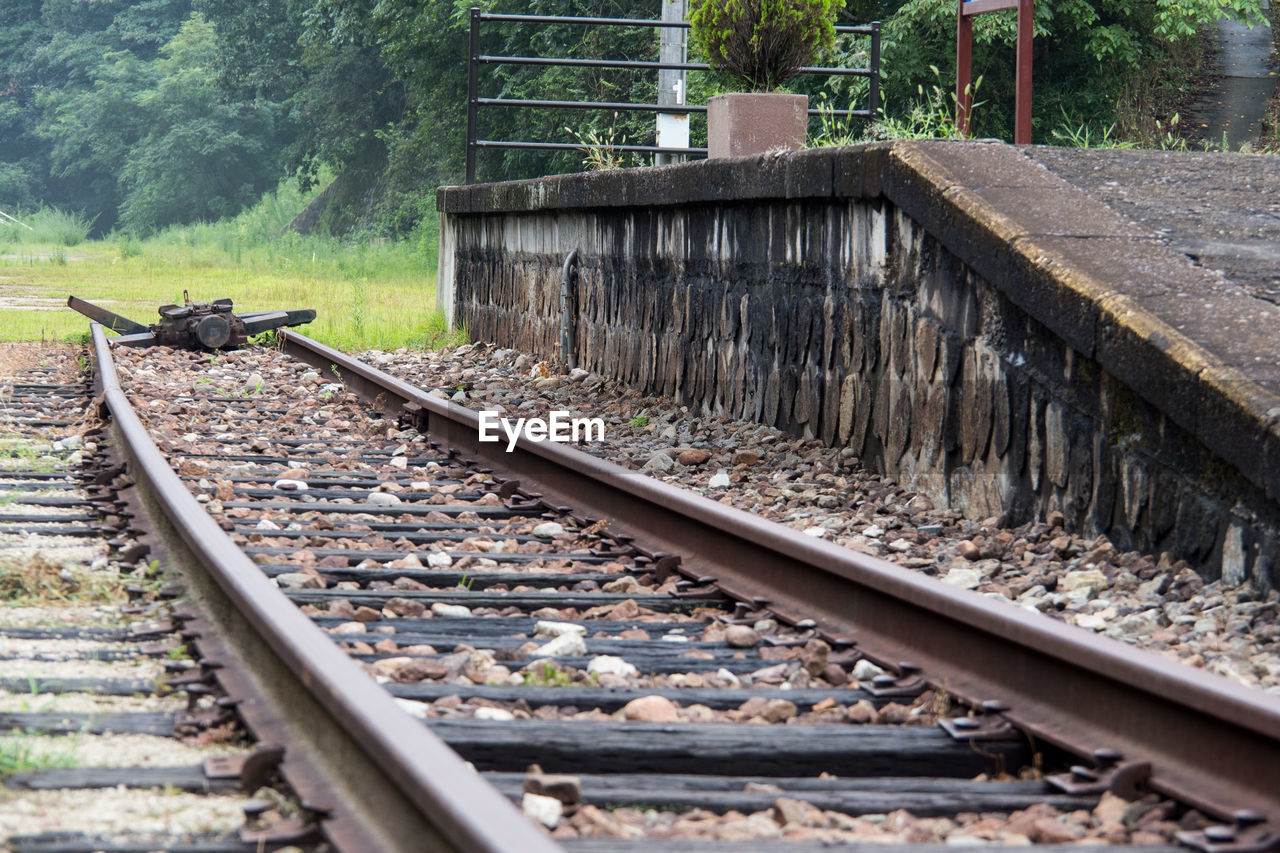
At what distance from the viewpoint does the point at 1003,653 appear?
2.73 metres

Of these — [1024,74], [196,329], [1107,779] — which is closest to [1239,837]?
[1107,779]

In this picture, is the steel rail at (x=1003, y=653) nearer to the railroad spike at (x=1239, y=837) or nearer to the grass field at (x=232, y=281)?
the railroad spike at (x=1239, y=837)

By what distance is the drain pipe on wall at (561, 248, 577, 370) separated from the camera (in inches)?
340

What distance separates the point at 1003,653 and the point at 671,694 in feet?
2.17

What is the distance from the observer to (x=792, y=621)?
3363 mm

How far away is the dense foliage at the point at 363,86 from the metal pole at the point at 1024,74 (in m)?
0.45

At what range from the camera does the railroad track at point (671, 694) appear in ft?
6.85

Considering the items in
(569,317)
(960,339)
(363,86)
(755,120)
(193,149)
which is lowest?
(569,317)

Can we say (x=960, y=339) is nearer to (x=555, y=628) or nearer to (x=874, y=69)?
(x=555, y=628)

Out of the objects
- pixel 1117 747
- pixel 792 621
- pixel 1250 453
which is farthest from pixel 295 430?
pixel 1117 747

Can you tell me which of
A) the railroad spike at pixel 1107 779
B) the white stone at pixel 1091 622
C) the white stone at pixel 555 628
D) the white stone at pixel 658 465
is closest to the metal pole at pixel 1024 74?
the white stone at pixel 658 465

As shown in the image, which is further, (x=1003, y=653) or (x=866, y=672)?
(x=866, y=672)

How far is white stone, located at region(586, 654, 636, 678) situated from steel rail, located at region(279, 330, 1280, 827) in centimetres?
50

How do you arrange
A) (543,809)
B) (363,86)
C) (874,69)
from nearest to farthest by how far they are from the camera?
(543,809) < (874,69) < (363,86)
